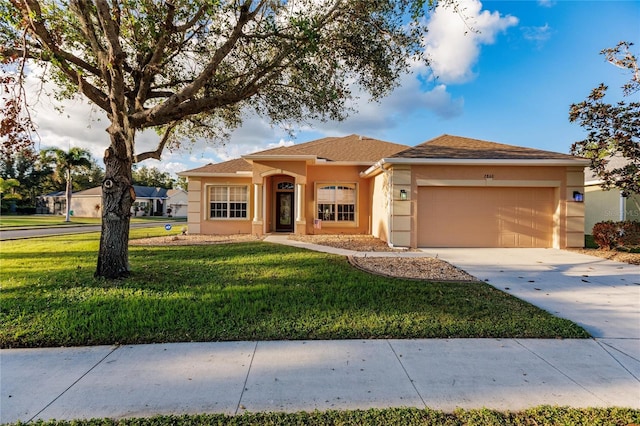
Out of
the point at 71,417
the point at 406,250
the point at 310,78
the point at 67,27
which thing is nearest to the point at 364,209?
the point at 406,250

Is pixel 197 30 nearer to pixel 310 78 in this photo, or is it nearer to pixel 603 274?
pixel 310 78

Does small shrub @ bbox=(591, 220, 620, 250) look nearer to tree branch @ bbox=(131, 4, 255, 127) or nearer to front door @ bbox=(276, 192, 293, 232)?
front door @ bbox=(276, 192, 293, 232)

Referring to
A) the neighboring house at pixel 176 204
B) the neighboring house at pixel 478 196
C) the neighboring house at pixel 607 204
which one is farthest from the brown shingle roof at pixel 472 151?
the neighboring house at pixel 176 204

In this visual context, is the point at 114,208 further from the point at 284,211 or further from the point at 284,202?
the point at 284,211

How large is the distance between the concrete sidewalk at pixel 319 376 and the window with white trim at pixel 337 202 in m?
11.3

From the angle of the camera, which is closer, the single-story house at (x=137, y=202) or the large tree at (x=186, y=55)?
the large tree at (x=186, y=55)

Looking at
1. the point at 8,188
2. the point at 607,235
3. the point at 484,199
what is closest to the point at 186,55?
the point at 484,199

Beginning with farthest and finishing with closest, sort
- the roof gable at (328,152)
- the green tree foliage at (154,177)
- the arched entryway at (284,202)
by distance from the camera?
the green tree foliage at (154,177) < the arched entryway at (284,202) < the roof gable at (328,152)

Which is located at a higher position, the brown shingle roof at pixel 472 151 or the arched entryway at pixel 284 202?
the brown shingle roof at pixel 472 151

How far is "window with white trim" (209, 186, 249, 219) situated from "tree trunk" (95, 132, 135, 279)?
30.2 ft

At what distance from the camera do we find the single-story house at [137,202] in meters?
42.2

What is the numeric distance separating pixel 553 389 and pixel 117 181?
7618mm

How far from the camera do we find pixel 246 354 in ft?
12.0

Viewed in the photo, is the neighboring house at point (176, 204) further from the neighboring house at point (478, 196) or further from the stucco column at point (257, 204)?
the neighboring house at point (478, 196)
